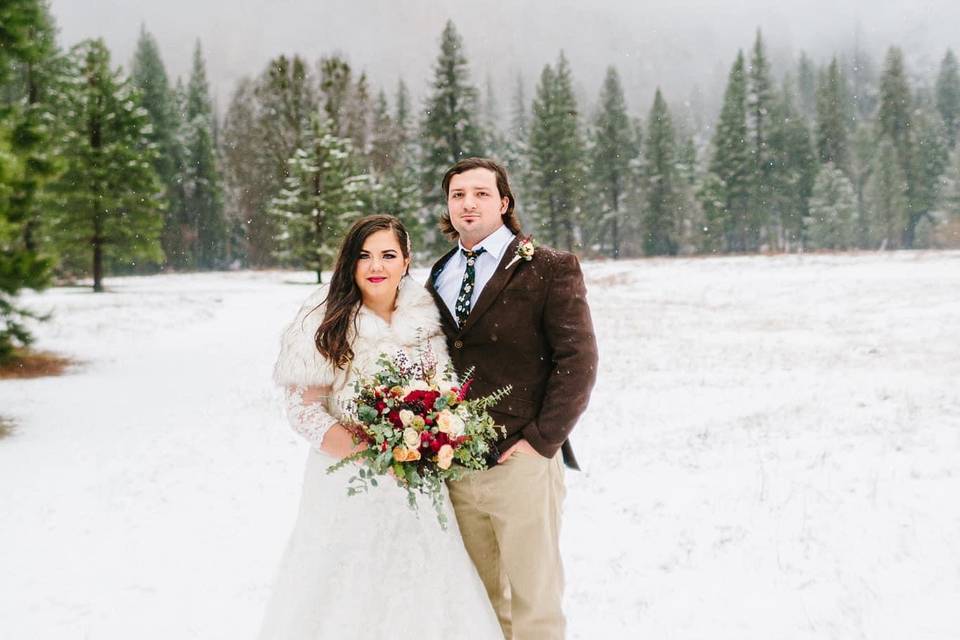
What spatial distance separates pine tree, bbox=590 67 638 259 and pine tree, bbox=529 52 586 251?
7.09m

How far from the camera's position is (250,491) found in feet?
24.8

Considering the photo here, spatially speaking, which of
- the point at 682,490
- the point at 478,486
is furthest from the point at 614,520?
the point at 478,486

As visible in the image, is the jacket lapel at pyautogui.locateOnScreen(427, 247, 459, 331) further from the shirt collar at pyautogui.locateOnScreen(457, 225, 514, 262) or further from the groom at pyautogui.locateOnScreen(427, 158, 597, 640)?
the shirt collar at pyautogui.locateOnScreen(457, 225, 514, 262)

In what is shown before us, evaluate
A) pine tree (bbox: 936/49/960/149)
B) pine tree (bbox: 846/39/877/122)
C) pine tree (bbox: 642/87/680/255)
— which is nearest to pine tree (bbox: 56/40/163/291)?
pine tree (bbox: 642/87/680/255)

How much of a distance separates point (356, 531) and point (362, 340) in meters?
0.91

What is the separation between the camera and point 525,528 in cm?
314

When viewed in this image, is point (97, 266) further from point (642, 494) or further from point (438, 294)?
point (438, 294)

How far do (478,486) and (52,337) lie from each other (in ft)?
65.8

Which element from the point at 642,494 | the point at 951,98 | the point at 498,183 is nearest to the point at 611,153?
the point at 951,98

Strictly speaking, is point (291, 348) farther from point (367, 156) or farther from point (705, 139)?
point (705, 139)

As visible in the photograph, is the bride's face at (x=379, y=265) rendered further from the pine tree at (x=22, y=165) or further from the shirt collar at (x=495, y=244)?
the pine tree at (x=22, y=165)

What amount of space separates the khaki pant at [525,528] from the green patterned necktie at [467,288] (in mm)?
747

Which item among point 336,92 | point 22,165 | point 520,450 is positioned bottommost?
point 520,450

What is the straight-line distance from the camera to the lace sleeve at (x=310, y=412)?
9.58 feet
